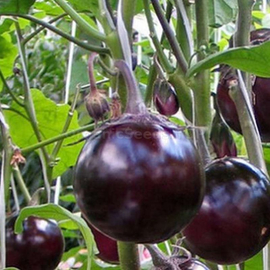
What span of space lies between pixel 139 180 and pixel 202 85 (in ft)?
0.55

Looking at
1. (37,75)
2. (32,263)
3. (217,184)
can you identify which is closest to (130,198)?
(217,184)

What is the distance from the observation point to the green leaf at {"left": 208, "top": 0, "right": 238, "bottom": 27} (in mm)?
699

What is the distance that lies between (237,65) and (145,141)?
Result: 10cm

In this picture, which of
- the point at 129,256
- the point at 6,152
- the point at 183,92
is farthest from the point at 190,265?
the point at 6,152

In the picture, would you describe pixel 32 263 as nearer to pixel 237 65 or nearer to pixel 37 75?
pixel 237 65

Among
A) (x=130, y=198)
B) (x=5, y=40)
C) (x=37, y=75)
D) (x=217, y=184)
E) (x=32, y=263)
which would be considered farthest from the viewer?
(x=37, y=75)

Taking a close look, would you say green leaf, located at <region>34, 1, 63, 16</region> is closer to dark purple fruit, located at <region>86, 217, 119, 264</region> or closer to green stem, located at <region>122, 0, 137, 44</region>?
dark purple fruit, located at <region>86, 217, 119, 264</region>

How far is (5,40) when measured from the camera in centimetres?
105

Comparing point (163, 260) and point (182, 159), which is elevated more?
point (182, 159)

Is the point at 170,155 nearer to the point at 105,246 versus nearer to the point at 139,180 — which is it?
the point at 139,180

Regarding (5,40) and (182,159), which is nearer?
(182,159)

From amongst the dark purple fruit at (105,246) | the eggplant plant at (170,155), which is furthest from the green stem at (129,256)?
the dark purple fruit at (105,246)

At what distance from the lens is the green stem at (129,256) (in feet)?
1.77

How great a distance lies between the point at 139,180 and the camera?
42 centimetres
